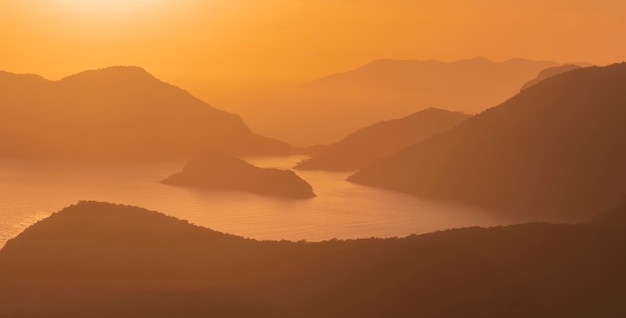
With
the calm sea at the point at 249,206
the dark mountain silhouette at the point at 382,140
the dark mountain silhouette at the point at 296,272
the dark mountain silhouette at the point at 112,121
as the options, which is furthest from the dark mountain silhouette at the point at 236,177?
the dark mountain silhouette at the point at 296,272

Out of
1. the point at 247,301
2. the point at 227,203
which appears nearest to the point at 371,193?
the point at 227,203

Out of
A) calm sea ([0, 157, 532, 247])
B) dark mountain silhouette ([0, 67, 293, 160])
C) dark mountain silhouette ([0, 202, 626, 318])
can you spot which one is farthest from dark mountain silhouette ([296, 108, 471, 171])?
dark mountain silhouette ([0, 202, 626, 318])

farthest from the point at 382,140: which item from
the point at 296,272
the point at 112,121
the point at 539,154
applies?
the point at 296,272

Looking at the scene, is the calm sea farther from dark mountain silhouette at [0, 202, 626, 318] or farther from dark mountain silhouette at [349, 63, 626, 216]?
dark mountain silhouette at [0, 202, 626, 318]

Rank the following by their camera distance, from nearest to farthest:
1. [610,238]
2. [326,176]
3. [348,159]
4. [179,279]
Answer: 1. [179,279]
2. [610,238]
3. [326,176]
4. [348,159]

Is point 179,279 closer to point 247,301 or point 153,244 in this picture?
point 153,244

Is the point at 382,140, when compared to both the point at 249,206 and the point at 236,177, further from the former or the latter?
the point at 249,206
